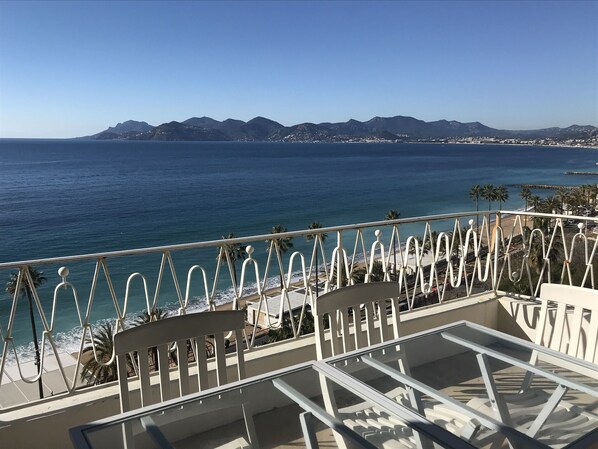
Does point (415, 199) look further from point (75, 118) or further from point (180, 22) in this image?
point (75, 118)

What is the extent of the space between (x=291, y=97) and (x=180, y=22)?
24.1 meters

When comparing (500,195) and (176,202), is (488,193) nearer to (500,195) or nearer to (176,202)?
(500,195)

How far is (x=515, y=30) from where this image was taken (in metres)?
22.1

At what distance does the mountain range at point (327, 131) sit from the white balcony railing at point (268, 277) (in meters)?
141

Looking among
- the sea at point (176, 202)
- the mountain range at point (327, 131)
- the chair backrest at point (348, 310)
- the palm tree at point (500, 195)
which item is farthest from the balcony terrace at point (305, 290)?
the mountain range at point (327, 131)

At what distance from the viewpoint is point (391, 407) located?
1513 millimetres

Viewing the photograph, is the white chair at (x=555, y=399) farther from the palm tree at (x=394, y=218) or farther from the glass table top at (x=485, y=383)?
the palm tree at (x=394, y=218)

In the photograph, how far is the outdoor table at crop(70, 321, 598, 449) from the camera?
4.58 feet

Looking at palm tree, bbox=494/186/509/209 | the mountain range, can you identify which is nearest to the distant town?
the mountain range

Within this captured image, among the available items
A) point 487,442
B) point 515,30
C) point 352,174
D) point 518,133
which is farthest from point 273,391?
point 518,133

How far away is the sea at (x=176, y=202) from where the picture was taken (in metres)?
29.6

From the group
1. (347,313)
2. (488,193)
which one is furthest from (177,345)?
(488,193)

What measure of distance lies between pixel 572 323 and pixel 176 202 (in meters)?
48.8

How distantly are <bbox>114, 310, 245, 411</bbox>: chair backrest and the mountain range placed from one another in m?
173
